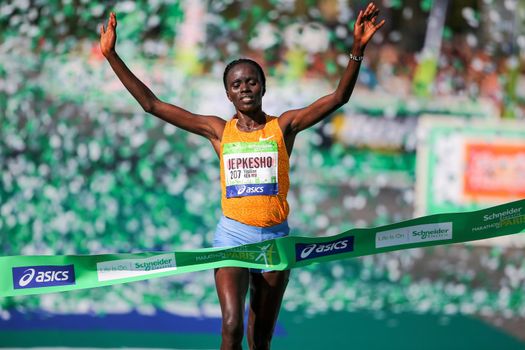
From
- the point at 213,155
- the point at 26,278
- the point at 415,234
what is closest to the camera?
the point at 26,278

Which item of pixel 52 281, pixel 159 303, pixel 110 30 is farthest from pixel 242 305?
pixel 159 303

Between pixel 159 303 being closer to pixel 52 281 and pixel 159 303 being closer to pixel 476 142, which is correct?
pixel 52 281

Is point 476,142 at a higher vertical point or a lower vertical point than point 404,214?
higher

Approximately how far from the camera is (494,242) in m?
7.29

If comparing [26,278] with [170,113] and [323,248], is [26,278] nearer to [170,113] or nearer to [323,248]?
[170,113]

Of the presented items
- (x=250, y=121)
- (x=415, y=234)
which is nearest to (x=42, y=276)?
(x=250, y=121)

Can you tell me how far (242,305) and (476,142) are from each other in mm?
3721

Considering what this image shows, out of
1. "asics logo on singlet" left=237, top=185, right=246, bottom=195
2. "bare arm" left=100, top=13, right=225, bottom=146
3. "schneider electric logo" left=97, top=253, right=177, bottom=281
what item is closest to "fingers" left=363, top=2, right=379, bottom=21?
"bare arm" left=100, top=13, right=225, bottom=146

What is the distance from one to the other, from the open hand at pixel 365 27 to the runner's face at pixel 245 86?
0.57 m

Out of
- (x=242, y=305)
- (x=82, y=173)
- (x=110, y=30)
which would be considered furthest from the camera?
(x=82, y=173)

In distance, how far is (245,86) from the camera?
4441mm

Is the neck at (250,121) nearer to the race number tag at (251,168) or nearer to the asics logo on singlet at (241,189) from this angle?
the race number tag at (251,168)

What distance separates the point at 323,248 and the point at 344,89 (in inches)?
35.5

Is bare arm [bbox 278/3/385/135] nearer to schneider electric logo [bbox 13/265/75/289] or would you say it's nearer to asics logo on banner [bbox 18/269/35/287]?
schneider electric logo [bbox 13/265/75/289]
